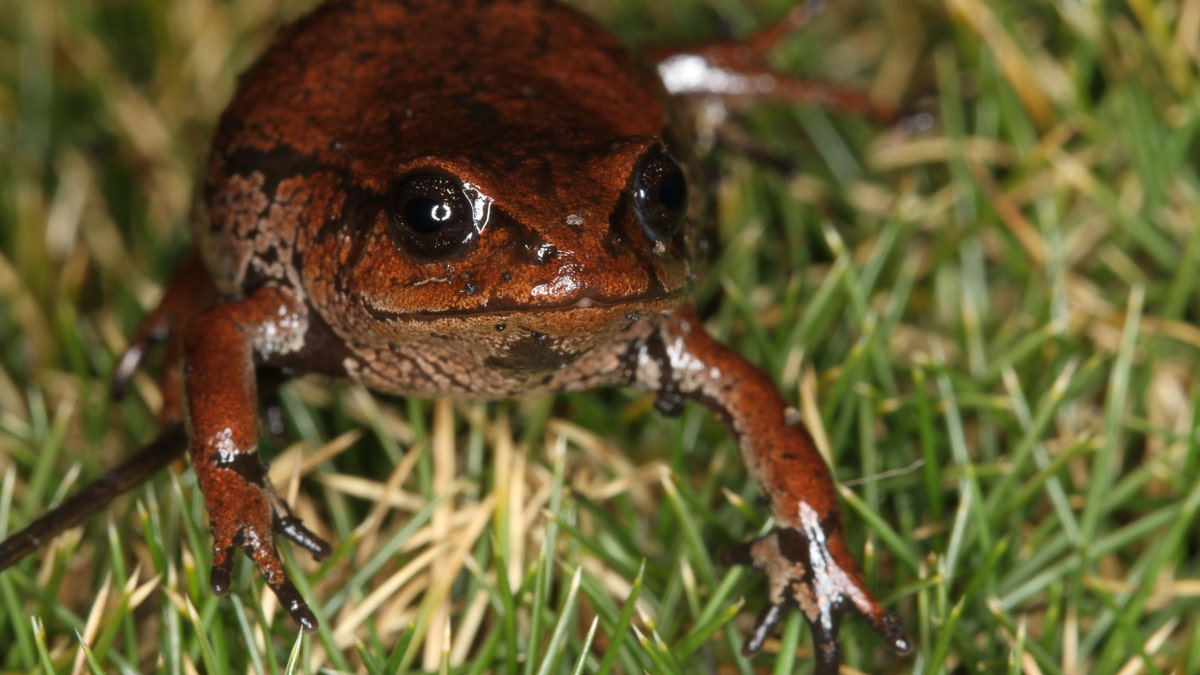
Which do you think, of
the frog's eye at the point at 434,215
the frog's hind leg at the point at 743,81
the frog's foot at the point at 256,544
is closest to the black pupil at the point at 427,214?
the frog's eye at the point at 434,215

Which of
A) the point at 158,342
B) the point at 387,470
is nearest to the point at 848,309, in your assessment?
the point at 387,470

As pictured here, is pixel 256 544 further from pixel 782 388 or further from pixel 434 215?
pixel 782 388

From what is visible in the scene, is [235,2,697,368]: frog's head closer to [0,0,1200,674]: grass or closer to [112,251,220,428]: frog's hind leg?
[112,251,220,428]: frog's hind leg

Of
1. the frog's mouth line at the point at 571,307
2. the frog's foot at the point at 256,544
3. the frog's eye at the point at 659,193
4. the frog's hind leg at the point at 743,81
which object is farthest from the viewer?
the frog's hind leg at the point at 743,81

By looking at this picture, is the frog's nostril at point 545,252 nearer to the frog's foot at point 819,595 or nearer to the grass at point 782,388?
the grass at point 782,388

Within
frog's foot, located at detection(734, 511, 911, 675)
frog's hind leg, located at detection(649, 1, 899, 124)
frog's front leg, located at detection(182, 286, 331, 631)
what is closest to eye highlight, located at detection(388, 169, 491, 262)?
frog's front leg, located at detection(182, 286, 331, 631)

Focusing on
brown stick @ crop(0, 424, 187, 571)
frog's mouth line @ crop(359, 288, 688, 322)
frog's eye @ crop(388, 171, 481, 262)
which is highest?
Answer: frog's eye @ crop(388, 171, 481, 262)

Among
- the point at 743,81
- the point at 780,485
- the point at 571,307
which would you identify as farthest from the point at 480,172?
the point at 743,81
